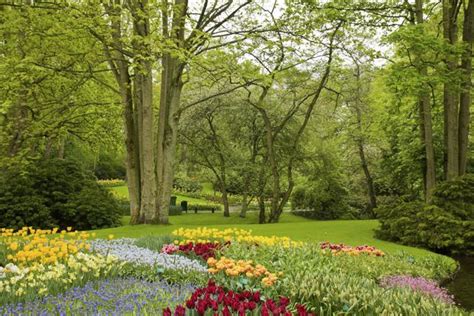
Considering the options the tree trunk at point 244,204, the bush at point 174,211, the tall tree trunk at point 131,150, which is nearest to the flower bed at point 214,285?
the tall tree trunk at point 131,150

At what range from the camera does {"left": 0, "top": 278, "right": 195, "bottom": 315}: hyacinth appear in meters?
4.22

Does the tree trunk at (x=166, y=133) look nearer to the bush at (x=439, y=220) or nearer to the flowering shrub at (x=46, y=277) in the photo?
the bush at (x=439, y=220)

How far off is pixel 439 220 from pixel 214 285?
968 centimetres

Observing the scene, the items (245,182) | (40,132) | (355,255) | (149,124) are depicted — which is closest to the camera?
(355,255)

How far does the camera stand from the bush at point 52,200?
15781 millimetres

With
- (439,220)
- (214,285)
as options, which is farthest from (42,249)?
(439,220)

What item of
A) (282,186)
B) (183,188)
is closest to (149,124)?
(282,186)

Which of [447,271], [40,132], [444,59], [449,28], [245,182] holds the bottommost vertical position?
[447,271]

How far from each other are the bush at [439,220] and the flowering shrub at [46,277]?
9285 mm

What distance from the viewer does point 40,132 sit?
16.3 metres

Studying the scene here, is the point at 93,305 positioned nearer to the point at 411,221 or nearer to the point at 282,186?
the point at 411,221

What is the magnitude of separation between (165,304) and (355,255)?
5.15 metres

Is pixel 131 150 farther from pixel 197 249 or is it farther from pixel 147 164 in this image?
pixel 197 249

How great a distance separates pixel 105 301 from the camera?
4.62 m
